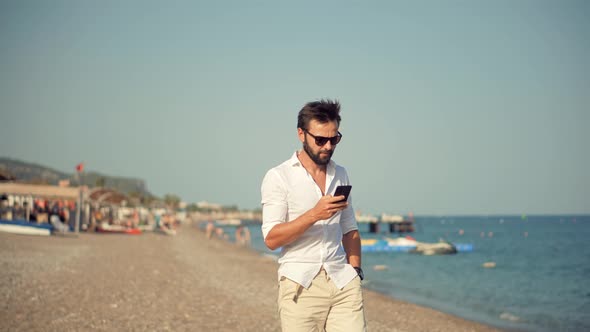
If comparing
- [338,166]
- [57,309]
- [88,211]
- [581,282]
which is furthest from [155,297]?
[88,211]

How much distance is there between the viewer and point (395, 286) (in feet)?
73.4

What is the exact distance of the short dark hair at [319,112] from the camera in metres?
3.21

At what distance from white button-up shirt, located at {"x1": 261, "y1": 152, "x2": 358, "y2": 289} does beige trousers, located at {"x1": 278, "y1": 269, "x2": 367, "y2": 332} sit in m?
0.05

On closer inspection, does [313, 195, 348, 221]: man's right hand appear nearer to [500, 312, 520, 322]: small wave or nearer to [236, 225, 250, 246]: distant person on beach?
[500, 312, 520, 322]: small wave

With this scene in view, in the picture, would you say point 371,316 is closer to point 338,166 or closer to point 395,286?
point 338,166

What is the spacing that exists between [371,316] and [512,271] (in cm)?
2200

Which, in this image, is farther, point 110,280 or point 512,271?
point 512,271

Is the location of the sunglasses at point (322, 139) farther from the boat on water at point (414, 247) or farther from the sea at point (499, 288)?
the boat on water at point (414, 247)

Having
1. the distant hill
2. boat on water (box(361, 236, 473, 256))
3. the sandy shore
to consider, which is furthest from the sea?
the distant hill

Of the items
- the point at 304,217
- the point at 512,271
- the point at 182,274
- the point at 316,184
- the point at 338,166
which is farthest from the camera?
the point at 512,271

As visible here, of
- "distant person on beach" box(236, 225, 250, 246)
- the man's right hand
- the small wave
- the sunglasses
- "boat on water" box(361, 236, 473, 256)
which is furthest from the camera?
"distant person on beach" box(236, 225, 250, 246)

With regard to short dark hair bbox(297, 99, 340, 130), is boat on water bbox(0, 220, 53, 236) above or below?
below

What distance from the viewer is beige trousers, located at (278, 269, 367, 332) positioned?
3.09 metres

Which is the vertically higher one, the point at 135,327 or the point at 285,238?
the point at 285,238
